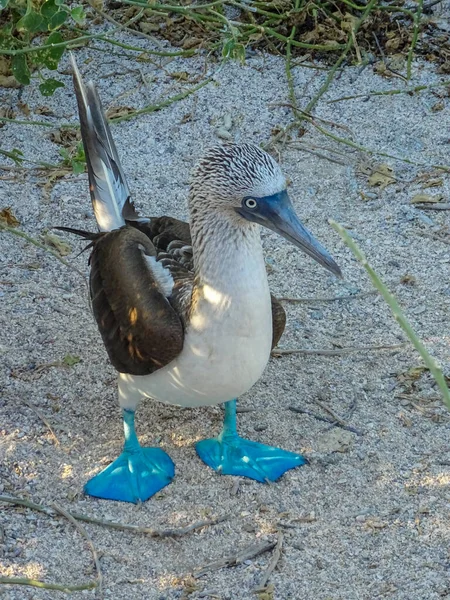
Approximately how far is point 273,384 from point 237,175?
138 centimetres

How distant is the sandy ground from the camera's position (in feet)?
11.9

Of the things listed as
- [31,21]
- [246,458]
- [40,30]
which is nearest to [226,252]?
[246,458]

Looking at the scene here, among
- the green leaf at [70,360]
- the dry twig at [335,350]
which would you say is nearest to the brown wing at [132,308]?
the green leaf at [70,360]

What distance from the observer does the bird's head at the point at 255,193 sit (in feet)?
11.6

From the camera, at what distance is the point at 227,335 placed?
3588 millimetres

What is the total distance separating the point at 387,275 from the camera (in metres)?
5.36

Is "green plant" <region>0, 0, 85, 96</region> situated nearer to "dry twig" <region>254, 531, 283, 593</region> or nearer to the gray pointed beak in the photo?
the gray pointed beak

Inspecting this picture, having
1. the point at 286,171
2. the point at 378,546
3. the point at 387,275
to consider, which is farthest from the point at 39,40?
the point at 378,546

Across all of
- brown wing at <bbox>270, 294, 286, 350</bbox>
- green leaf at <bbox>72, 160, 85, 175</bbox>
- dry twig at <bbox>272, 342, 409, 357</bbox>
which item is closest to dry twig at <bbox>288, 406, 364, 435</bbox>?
dry twig at <bbox>272, 342, 409, 357</bbox>

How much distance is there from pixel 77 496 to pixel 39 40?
157 inches

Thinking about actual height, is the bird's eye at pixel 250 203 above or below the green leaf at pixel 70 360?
above

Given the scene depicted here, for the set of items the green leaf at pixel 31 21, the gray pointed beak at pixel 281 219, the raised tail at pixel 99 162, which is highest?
the green leaf at pixel 31 21

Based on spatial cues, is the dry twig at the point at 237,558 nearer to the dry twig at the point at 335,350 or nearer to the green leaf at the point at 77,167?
the dry twig at the point at 335,350

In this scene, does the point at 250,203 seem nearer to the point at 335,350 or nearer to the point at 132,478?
the point at 132,478
